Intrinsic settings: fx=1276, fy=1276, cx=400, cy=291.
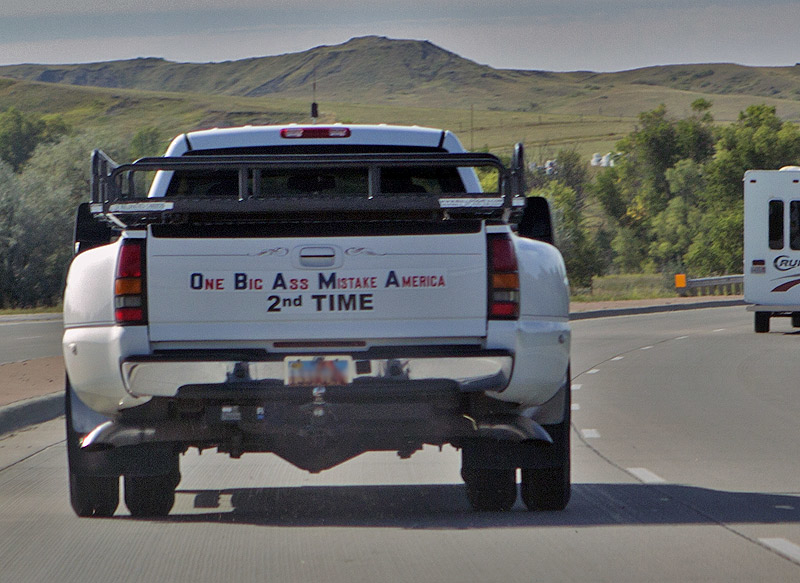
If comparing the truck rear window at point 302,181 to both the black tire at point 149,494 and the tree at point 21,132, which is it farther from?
the tree at point 21,132

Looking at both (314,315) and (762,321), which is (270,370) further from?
(762,321)

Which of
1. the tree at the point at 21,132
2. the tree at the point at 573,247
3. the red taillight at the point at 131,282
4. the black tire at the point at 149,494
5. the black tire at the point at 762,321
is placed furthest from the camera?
the tree at the point at 21,132

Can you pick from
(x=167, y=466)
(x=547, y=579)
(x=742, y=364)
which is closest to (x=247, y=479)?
(x=167, y=466)

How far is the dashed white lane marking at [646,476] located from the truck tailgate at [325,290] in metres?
3.14

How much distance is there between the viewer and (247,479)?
8.85m

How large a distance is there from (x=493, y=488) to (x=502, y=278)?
5.68 feet

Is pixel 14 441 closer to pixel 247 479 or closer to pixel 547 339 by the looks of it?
pixel 247 479

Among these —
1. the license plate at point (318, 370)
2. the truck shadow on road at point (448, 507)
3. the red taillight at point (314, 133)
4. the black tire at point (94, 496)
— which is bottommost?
the truck shadow on road at point (448, 507)

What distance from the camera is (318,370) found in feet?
19.8

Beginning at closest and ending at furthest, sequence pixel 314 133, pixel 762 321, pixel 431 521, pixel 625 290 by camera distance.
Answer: pixel 431 521
pixel 314 133
pixel 762 321
pixel 625 290

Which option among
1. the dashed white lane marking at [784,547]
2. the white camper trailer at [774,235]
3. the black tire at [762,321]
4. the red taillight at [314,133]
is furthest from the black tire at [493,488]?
the black tire at [762,321]

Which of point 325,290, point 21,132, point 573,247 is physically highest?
point 21,132

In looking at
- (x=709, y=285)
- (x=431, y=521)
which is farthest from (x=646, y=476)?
(x=709, y=285)

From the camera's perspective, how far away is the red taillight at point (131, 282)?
235 inches
